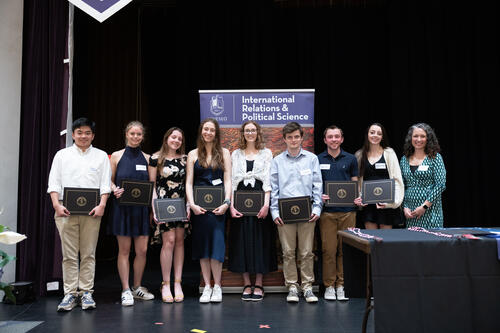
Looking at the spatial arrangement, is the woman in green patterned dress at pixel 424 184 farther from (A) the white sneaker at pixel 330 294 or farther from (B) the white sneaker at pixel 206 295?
(B) the white sneaker at pixel 206 295

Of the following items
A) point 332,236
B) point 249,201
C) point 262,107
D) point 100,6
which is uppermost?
point 100,6

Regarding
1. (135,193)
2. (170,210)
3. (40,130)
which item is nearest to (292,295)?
(170,210)

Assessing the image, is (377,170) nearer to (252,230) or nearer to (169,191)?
(252,230)

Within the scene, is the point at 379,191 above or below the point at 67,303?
above

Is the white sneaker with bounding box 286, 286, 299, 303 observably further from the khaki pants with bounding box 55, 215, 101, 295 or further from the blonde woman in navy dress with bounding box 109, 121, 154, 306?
the khaki pants with bounding box 55, 215, 101, 295

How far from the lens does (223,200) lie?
400 cm

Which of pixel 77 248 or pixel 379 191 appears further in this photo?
pixel 379 191

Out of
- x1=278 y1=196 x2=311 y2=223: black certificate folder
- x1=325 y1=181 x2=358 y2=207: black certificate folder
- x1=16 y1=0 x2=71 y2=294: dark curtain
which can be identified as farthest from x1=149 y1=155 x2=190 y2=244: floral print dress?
x1=325 y1=181 x2=358 y2=207: black certificate folder

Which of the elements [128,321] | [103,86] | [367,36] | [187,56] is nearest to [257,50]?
[187,56]

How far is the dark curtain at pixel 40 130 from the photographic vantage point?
4.27 m

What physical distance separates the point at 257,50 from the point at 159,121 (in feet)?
7.10

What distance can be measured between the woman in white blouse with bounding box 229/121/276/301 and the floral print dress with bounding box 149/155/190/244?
1.65ft

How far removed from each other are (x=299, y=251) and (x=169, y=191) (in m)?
1.40

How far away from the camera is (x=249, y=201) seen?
4.00 metres
